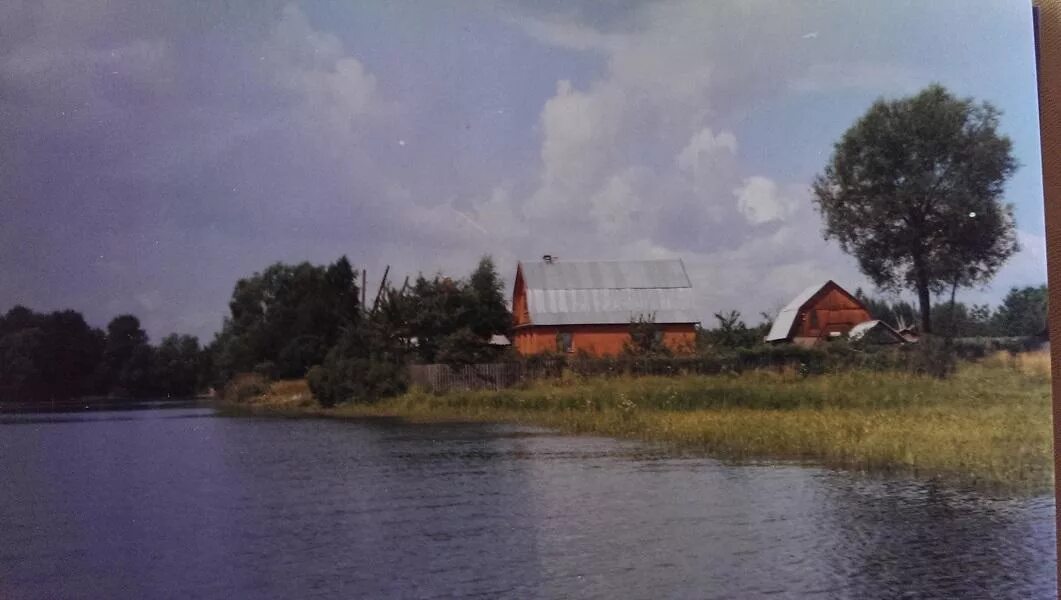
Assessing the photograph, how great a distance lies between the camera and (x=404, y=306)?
12.8m

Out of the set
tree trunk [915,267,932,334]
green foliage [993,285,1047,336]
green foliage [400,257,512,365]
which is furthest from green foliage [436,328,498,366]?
green foliage [993,285,1047,336]

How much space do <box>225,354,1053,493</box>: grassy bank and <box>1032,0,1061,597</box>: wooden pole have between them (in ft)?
11.6

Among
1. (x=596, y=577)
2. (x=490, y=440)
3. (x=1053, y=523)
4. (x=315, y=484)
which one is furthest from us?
(x=490, y=440)

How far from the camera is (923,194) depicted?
13.0 m

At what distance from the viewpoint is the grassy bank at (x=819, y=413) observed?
1000cm

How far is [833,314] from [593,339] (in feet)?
10.6

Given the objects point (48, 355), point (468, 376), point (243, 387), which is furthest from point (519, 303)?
point (48, 355)

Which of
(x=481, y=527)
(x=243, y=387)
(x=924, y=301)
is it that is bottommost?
(x=481, y=527)

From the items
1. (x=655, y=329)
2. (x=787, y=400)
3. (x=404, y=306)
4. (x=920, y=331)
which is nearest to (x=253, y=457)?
(x=404, y=306)

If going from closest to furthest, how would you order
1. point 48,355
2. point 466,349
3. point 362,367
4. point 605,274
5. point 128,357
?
1. point 48,355
2. point 128,357
3. point 605,274
4. point 362,367
5. point 466,349

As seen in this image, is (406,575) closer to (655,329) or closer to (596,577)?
(596,577)

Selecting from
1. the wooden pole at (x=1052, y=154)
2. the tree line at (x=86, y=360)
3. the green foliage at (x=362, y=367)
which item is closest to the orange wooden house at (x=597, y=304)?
the green foliage at (x=362, y=367)

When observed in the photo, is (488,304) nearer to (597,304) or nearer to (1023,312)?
(597,304)

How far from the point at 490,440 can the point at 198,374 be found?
3.80 m
